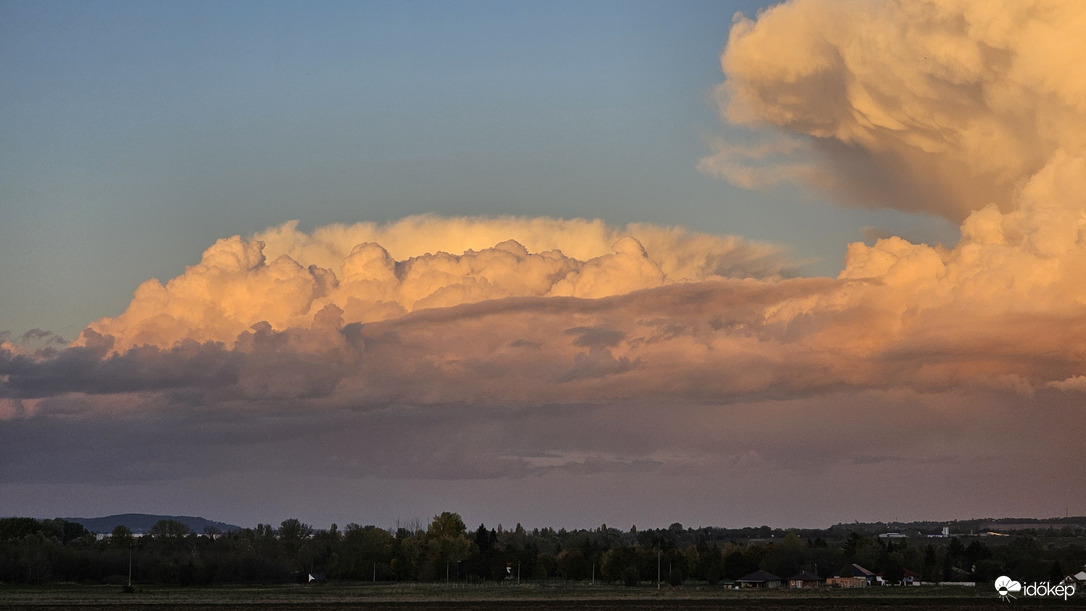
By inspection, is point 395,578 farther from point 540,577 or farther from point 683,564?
point 683,564

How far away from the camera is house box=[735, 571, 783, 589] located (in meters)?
168

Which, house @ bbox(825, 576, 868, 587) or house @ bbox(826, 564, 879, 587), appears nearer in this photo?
house @ bbox(825, 576, 868, 587)

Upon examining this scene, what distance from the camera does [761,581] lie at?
169 m

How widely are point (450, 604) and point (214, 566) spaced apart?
77216 millimetres

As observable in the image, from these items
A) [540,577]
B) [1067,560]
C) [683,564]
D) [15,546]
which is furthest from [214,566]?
[1067,560]

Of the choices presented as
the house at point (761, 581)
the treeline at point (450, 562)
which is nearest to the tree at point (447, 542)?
the treeline at point (450, 562)

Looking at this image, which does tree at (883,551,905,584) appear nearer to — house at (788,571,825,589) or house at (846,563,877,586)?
house at (846,563,877,586)

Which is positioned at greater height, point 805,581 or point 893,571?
point 893,571

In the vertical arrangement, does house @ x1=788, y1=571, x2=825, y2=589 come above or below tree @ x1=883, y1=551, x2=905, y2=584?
below

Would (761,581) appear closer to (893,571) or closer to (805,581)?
(805,581)

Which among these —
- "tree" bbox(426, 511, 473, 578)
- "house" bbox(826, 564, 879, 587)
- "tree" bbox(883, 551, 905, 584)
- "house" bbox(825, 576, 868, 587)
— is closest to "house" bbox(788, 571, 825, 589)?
"house" bbox(825, 576, 868, 587)

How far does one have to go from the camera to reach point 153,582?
15500 centimetres

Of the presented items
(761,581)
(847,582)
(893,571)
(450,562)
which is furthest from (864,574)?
(450,562)

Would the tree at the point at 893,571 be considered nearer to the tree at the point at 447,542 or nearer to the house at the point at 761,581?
the house at the point at 761,581
